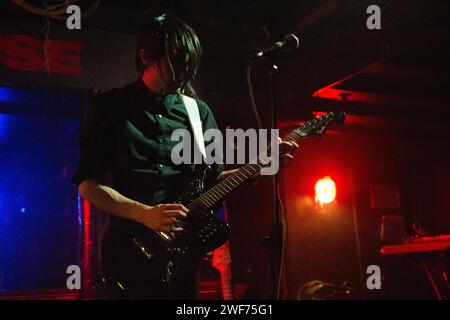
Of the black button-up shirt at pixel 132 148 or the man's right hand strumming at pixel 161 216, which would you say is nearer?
the man's right hand strumming at pixel 161 216

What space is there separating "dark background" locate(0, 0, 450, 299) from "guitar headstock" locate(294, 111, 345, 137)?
39 cm

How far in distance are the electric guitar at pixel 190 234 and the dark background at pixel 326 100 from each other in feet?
2.31

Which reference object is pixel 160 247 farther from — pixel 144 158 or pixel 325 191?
pixel 325 191

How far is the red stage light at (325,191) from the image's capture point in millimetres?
7660

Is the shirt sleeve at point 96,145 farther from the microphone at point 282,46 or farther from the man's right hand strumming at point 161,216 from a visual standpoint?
the microphone at point 282,46

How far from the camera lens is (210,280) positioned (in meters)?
5.49

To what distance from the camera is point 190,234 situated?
2064 mm

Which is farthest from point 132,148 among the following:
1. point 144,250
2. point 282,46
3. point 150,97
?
point 282,46

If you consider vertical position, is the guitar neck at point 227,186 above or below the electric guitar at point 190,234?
above

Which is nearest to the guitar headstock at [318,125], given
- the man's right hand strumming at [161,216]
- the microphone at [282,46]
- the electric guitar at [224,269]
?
the microphone at [282,46]
